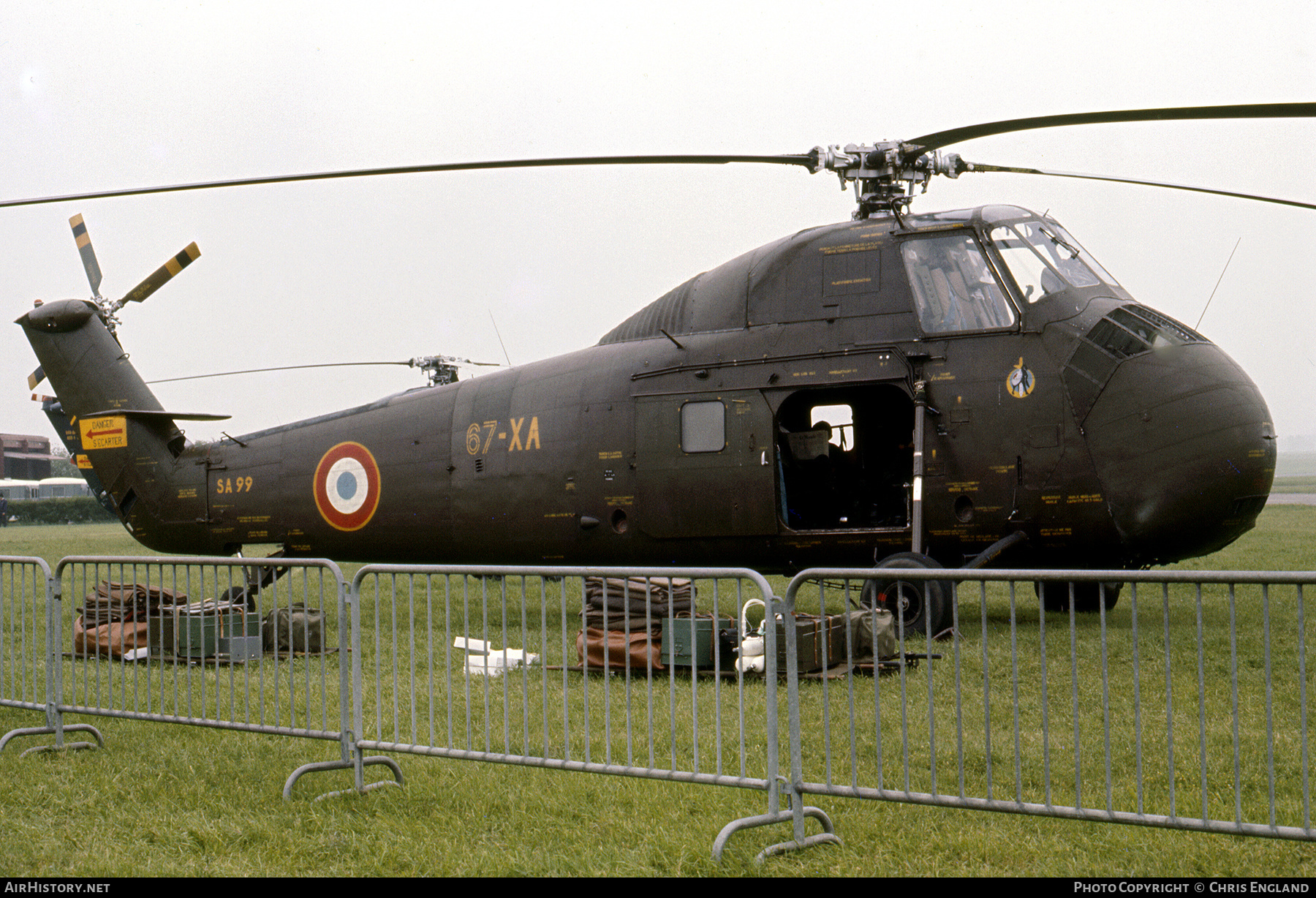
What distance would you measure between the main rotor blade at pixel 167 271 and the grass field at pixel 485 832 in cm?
1008

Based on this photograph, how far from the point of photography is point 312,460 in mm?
12555

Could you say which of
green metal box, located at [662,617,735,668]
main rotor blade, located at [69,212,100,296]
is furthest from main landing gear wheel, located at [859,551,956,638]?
main rotor blade, located at [69,212,100,296]

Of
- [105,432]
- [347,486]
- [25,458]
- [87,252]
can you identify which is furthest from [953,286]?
[25,458]

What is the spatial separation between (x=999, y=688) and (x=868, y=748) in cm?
172

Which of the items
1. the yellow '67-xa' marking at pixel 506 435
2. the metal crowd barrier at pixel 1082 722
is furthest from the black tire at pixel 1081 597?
the yellow '67-xa' marking at pixel 506 435

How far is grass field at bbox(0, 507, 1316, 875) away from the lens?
408 cm

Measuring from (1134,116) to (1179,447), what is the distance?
2.92 metres

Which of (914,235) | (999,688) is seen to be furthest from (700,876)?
(914,235)

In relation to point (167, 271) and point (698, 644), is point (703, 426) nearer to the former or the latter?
point (698, 644)

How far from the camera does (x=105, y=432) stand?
546 inches

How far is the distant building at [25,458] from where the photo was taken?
81.1 meters

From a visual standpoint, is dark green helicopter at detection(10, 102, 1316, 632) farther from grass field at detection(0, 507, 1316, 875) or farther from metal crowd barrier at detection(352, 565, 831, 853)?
grass field at detection(0, 507, 1316, 875)

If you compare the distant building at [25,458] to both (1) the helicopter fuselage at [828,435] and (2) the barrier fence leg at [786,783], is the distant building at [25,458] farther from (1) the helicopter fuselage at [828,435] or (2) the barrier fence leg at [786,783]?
(2) the barrier fence leg at [786,783]

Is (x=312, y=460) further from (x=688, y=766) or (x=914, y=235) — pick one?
(x=688, y=766)
